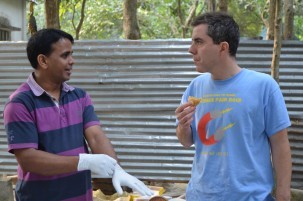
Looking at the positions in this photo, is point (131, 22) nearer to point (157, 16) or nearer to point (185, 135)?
point (185, 135)

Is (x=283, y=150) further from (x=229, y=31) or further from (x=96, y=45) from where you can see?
(x=96, y=45)

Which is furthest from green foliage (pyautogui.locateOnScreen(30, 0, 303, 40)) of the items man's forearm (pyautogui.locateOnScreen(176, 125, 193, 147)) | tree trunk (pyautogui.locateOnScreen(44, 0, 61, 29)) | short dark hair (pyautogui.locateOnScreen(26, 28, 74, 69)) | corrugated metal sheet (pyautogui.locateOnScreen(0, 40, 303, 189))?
man's forearm (pyautogui.locateOnScreen(176, 125, 193, 147))

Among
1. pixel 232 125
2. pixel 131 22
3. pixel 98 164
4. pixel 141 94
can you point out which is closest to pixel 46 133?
pixel 98 164

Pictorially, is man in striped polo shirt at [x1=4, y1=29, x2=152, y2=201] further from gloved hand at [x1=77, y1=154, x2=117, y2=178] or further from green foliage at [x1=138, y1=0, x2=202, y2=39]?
green foliage at [x1=138, y1=0, x2=202, y2=39]

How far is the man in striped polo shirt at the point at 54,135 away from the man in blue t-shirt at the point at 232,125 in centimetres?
47

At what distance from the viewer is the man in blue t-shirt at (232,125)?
2.65m

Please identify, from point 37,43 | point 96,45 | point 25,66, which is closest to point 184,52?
point 96,45

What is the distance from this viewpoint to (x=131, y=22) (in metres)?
9.96

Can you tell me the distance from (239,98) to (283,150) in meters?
0.36

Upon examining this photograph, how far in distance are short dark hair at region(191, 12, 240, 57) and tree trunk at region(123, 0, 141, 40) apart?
23.2 ft

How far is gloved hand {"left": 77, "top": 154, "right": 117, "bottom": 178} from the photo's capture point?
108 inches

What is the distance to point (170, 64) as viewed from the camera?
6.81m

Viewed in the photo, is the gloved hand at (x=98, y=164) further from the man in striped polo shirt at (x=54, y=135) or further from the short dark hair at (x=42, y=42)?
the short dark hair at (x=42, y=42)

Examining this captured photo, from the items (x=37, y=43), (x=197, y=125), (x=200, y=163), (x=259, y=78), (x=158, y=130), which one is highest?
(x=37, y=43)
